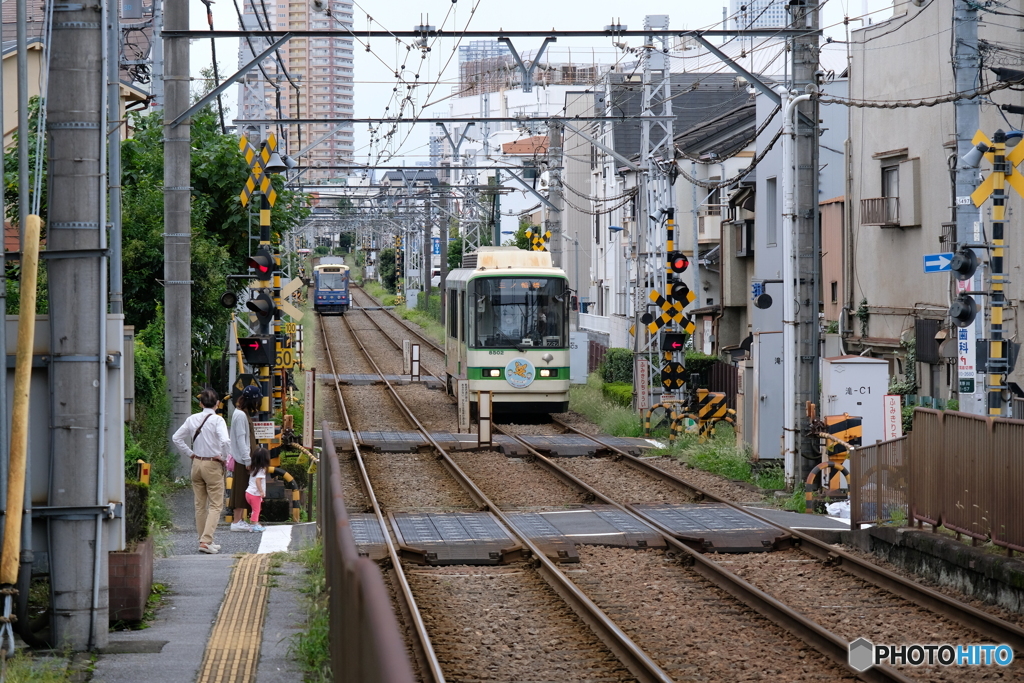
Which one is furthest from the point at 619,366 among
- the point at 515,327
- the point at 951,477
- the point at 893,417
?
the point at 951,477

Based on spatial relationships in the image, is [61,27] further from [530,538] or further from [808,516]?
[808,516]

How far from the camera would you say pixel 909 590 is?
31.7 feet

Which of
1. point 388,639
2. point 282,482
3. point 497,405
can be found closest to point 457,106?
point 497,405

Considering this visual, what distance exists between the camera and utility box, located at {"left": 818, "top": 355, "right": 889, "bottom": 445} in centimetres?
1447

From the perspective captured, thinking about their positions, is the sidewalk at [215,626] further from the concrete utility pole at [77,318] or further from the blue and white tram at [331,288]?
the blue and white tram at [331,288]

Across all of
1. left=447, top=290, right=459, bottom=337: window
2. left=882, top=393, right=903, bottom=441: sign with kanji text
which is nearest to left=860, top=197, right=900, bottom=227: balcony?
left=447, top=290, right=459, bottom=337: window

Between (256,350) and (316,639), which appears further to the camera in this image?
(256,350)

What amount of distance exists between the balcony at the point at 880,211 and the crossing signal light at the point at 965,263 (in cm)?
1175

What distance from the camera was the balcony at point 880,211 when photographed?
24531 millimetres

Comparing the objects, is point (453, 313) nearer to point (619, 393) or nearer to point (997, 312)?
point (619, 393)

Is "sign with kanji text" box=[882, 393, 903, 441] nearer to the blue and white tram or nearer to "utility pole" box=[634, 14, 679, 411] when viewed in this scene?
"utility pole" box=[634, 14, 679, 411]

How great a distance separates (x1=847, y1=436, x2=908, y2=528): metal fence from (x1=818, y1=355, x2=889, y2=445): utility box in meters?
2.28

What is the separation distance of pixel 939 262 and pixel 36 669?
10367 millimetres

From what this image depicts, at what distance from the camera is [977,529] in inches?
392
